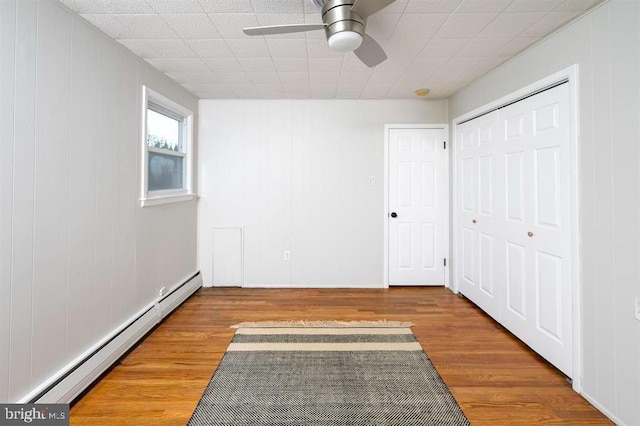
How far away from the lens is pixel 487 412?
5.77 ft

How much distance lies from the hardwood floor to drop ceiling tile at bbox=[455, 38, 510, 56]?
92.2 inches

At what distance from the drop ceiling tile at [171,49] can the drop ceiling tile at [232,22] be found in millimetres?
421

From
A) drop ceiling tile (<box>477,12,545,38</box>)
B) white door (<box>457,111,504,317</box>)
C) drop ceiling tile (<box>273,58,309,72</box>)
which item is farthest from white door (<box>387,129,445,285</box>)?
drop ceiling tile (<box>477,12,545,38</box>)

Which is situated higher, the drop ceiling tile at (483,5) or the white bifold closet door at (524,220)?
the drop ceiling tile at (483,5)

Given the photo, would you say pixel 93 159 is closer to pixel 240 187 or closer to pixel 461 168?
pixel 240 187

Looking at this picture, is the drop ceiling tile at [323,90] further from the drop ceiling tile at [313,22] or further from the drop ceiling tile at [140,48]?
the drop ceiling tile at [140,48]

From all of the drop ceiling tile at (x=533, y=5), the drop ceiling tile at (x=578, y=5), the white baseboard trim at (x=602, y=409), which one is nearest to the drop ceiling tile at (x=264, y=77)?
the drop ceiling tile at (x=533, y=5)

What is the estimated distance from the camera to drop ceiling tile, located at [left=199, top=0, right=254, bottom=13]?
71.7 inches

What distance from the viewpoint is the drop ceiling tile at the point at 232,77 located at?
300 cm

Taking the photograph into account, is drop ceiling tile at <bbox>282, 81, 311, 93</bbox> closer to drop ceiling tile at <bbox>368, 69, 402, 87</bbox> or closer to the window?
drop ceiling tile at <bbox>368, 69, 402, 87</bbox>

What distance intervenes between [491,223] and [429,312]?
42.0 inches

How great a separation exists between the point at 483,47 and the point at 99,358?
3.55 metres

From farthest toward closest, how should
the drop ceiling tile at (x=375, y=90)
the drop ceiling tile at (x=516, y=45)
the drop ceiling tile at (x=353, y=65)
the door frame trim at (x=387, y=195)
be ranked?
1. the door frame trim at (x=387, y=195)
2. the drop ceiling tile at (x=375, y=90)
3. the drop ceiling tile at (x=353, y=65)
4. the drop ceiling tile at (x=516, y=45)

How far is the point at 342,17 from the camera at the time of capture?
165cm
